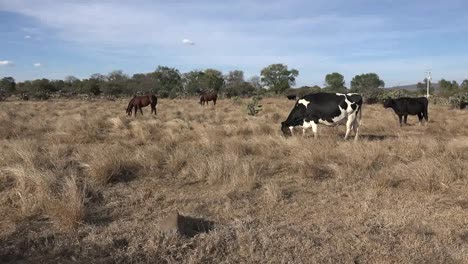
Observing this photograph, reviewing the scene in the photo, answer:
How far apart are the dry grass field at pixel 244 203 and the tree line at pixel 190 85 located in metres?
48.5

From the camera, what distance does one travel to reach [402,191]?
723 centimetres

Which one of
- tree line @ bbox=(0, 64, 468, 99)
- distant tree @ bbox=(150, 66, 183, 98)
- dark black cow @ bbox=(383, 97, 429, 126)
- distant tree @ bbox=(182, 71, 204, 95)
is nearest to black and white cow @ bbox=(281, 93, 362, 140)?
dark black cow @ bbox=(383, 97, 429, 126)

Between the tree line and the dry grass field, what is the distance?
48.5 m

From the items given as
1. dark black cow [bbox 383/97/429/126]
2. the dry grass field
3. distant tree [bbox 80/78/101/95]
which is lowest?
the dry grass field

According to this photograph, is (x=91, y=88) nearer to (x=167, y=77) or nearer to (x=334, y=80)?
(x=167, y=77)

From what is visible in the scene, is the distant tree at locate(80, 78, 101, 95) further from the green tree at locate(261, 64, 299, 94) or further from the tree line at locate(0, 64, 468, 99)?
the green tree at locate(261, 64, 299, 94)

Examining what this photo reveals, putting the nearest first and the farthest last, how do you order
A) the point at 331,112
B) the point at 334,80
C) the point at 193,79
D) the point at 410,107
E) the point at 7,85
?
the point at 331,112, the point at 410,107, the point at 7,85, the point at 334,80, the point at 193,79

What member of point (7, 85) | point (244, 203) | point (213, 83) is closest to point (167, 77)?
point (213, 83)

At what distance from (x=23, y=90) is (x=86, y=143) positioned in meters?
59.3

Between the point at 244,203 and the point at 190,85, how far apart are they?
76374 mm

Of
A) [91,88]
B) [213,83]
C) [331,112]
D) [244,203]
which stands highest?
[213,83]

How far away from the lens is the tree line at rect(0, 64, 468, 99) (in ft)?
219

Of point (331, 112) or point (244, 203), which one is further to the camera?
point (331, 112)

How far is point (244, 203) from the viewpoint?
6.65 m
